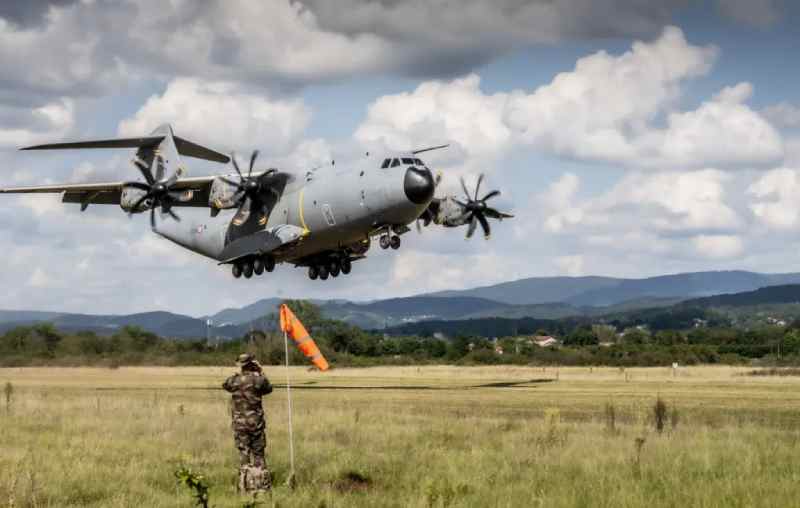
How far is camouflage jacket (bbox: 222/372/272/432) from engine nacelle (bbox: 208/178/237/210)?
29.1 meters

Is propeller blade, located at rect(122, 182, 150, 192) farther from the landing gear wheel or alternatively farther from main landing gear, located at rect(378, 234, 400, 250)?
main landing gear, located at rect(378, 234, 400, 250)

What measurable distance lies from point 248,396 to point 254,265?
29.5 metres

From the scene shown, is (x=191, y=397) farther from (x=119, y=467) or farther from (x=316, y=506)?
(x=316, y=506)

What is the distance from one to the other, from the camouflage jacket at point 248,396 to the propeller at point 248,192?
94.2ft

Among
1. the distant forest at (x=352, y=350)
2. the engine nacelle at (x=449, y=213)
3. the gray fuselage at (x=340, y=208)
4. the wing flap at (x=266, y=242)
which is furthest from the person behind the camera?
the distant forest at (x=352, y=350)

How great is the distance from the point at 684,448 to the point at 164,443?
1123 cm

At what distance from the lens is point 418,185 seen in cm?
3638

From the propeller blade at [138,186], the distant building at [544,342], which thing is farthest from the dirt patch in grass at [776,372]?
the distant building at [544,342]

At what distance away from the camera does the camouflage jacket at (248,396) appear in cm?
1550

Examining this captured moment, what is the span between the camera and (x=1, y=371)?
78688 mm

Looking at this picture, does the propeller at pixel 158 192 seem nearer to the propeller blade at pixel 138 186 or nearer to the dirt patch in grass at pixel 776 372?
the propeller blade at pixel 138 186

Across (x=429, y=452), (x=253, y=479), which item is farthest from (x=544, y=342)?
(x=253, y=479)

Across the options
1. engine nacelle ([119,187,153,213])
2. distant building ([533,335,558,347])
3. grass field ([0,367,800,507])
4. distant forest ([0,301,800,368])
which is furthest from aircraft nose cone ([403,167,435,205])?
distant building ([533,335,558,347])

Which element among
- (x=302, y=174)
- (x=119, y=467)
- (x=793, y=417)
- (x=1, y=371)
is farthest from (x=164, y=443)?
(x=1, y=371)
